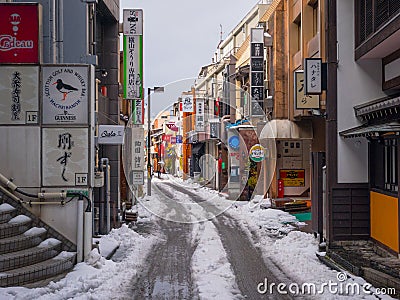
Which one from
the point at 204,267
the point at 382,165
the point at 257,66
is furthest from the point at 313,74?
the point at 257,66

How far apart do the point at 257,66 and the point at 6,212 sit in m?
19.7

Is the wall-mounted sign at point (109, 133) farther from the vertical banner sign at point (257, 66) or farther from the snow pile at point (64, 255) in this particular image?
the vertical banner sign at point (257, 66)

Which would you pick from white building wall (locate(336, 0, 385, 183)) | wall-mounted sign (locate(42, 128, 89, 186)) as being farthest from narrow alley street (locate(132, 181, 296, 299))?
white building wall (locate(336, 0, 385, 183))

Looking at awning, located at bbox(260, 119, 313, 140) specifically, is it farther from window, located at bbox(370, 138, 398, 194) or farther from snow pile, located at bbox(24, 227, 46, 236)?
snow pile, located at bbox(24, 227, 46, 236)

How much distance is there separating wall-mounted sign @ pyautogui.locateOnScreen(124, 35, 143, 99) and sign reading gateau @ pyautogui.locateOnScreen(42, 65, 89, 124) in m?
8.18

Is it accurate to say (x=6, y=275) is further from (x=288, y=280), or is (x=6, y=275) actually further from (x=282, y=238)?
(x=282, y=238)

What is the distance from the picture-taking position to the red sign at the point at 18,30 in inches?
476

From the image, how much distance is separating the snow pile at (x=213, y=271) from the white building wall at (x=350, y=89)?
3.86 m

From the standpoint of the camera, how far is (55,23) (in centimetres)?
1437

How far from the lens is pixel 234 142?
34438 millimetres

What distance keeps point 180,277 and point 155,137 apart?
3453 inches

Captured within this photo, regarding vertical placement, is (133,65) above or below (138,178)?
above

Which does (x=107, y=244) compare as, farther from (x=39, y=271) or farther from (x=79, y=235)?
(x=39, y=271)

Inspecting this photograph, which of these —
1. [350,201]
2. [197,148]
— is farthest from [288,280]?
[197,148]
